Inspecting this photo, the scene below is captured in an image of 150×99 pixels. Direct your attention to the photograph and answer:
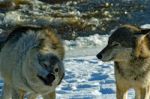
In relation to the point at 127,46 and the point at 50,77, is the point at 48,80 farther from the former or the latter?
the point at 127,46

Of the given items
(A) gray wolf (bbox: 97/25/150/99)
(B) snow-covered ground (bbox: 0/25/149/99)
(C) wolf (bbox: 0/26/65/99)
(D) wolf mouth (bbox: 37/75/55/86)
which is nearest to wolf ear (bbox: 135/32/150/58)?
(A) gray wolf (bbox: 97/25/150/99)

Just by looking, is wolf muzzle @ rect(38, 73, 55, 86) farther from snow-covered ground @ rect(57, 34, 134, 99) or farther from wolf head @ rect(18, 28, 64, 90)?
snow-covered ground @ rect(57, 34, 134, 99)

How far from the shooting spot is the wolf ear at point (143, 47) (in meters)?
6.95

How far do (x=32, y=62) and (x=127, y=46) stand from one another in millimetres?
1525

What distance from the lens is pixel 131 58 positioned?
6961 mm

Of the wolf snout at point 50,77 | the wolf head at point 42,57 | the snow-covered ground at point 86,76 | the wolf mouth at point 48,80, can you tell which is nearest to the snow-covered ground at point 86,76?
the snow-covered ground at point 86,76

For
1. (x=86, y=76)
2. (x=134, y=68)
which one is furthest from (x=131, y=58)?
(x=86, y=76)

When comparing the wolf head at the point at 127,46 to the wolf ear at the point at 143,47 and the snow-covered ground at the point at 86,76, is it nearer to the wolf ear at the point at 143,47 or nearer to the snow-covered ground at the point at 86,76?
the wolf ear at the point at 143,47

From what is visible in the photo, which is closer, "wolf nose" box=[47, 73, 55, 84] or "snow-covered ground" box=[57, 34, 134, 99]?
"wolf nose" box=[47, 73, 55, 84]

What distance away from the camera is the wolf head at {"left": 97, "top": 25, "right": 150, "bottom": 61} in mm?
6863

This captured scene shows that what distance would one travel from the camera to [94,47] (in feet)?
40.7

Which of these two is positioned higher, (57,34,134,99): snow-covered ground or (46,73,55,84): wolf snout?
(46,73,55,84): wolf snout

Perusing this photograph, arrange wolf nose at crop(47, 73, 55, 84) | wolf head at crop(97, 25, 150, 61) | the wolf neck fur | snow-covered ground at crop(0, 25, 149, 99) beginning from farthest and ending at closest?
snow-covered ground at crop(0, 25, 149, 99)
the wolf neck fur
wolf head at crop(97, 25, 150, 61)
wolf nose at crop(47, 73, 55, 84)

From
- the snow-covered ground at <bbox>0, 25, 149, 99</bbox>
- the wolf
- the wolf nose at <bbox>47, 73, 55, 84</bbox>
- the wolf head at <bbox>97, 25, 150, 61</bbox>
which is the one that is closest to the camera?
the wolf nose at <bbox>47, 73, 55, 84</bbox>
